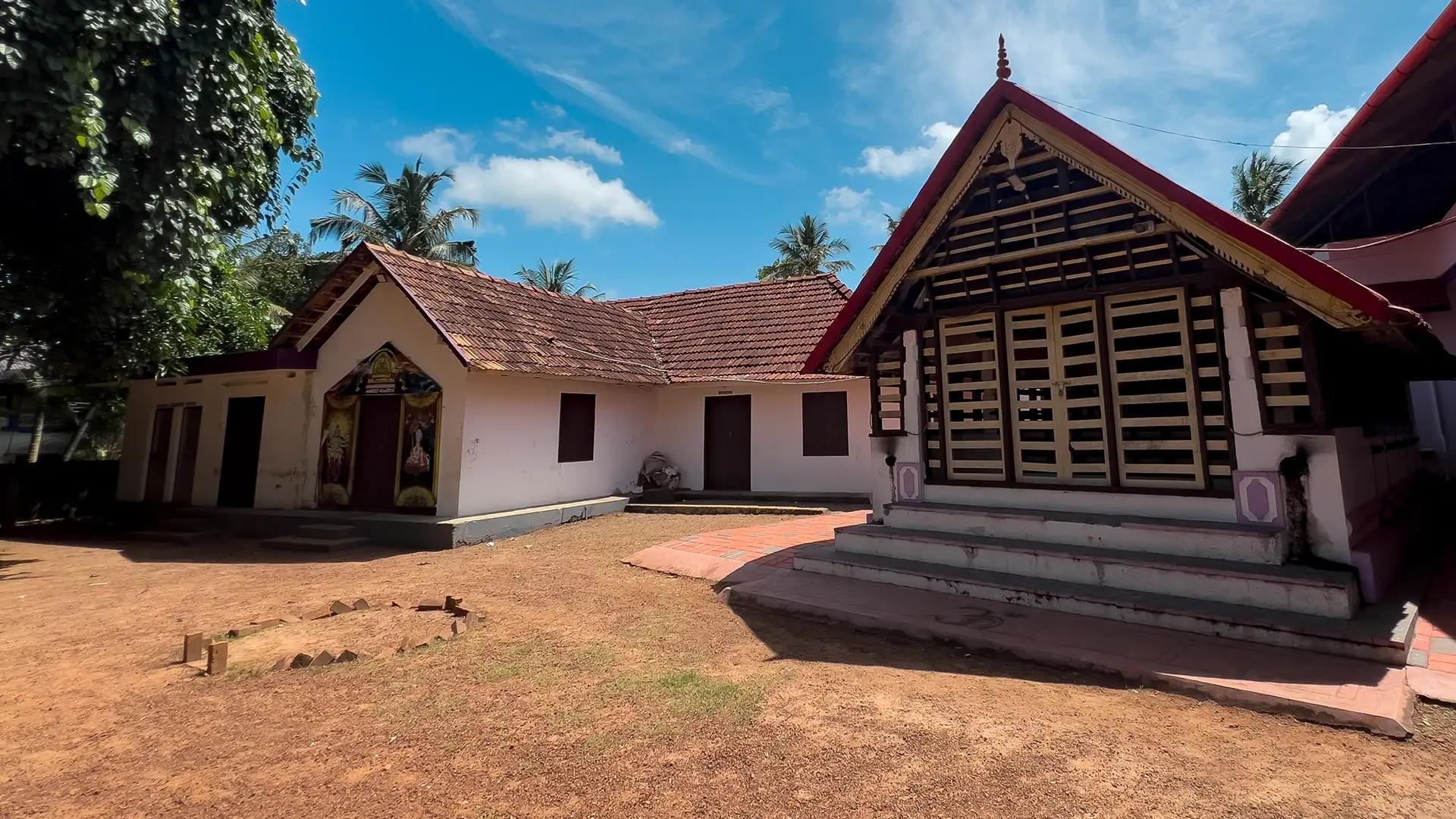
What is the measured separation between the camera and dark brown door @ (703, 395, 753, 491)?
13438 mm

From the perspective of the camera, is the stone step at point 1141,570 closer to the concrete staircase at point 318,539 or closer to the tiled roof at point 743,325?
the tiled roof at point 743,325

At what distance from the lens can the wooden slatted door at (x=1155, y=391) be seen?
5379mm

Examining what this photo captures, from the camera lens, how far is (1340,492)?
4.63 metres

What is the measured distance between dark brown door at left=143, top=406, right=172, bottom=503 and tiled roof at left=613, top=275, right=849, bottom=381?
10626 millimetres

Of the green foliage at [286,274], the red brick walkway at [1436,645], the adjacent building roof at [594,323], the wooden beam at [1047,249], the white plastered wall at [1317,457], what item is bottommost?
the red brick walkway at [1436,645]

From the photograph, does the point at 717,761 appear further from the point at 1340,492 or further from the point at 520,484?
the point at 520,484

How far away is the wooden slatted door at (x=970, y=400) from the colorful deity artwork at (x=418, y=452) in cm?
790

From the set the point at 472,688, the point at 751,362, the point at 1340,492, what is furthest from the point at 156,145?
the point at 1340,492

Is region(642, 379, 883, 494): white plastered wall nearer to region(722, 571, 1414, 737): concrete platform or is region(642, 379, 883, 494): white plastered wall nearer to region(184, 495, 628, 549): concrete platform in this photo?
region(184, 495, 628, 549): concrete platform

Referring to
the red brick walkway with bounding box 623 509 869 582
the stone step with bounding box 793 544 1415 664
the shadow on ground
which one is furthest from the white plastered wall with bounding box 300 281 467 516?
the stone step with bounding box 793 544 1415 664

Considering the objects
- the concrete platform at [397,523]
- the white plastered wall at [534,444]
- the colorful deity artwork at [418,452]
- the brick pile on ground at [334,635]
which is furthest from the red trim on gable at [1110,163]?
the colorful deity artwork at [418,452]

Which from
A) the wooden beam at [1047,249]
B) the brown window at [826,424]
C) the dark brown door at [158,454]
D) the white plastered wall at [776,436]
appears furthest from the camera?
the dark brown door at [158,454]

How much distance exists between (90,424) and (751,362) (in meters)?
25.5

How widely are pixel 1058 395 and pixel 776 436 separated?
745 cm
